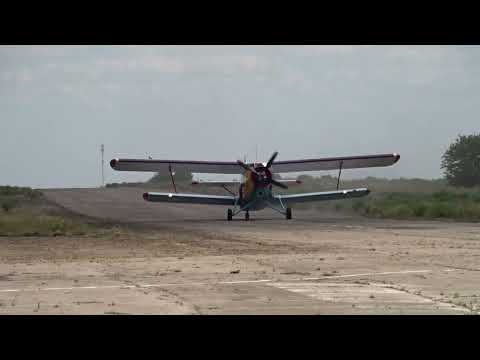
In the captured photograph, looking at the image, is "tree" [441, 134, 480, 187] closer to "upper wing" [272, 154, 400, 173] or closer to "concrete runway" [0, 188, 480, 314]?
"upper wing" [272, 154, 400, 173]

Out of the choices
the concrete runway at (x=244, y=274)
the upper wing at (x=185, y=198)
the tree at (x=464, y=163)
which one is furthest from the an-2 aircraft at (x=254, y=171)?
the tree at (x=464, y=163)

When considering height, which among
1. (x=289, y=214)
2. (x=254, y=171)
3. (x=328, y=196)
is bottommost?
(x=289, y=214)

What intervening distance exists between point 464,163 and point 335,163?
38036 millimetres

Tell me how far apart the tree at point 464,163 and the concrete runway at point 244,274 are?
50033 millimetres

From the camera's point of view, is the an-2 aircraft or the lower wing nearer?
the an-2 aircraft

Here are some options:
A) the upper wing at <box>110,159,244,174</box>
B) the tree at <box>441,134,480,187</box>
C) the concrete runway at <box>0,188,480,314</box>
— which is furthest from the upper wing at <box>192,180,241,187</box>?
the tree at <box>441,134,480,187</box>

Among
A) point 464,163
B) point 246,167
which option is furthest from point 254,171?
point 464,163

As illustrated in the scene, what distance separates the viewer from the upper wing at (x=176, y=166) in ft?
114

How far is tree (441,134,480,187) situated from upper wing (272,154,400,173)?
3554 cm

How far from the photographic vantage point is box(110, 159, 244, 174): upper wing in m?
34.7

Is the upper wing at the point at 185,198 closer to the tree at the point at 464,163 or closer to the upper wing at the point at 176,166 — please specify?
the upper wing at the point at 176,166

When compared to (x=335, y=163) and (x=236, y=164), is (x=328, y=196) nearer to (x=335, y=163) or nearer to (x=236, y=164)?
(x=335, y=163)

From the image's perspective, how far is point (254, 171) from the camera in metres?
35.4
